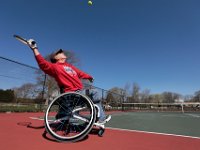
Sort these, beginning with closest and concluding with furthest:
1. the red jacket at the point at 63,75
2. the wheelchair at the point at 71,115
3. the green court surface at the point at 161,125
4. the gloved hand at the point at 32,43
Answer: the wheelchair at the point at 71,115, the gloved hand at the point at 32,43, the red jacket at the point at 63,75, the green court surface at the point at 161,125

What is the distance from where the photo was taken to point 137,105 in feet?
88.3

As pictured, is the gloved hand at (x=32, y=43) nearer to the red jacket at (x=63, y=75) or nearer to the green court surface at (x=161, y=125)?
the red jacket at (x=63, y=75)

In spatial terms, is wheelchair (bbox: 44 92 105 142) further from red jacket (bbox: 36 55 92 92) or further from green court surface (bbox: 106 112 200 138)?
green court surface (bbox: 106 112 200 138)

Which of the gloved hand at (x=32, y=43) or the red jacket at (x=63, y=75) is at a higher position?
the gloved hand at (x=32, y=43)

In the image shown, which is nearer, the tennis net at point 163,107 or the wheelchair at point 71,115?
the wheelchair at point 71,115

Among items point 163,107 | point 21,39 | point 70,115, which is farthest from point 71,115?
point 163,107

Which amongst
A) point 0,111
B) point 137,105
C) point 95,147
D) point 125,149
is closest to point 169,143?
point 125,149

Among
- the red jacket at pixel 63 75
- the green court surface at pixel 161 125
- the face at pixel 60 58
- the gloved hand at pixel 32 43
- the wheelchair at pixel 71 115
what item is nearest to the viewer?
the wheelchair at pixel 71 115

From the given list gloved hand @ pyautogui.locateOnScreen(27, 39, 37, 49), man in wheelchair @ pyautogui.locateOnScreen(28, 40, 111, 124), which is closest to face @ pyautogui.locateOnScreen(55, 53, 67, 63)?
man in wheelchair @ pyautogui.locateOnScreen(28, 40, 111, 124)

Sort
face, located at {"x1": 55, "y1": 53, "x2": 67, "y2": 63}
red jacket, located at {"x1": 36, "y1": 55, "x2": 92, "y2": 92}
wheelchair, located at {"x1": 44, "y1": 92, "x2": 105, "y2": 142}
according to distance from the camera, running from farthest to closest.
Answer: face, located at {"x1": 55, "y1": 53, "x2": 67, "y2": 63}, red jacket, located at {"x1": 36, "y1": 55, "x2": 92, "y2": 92}, wheelchair, located at {"x1": 44, "y1": 92, "x2": 105, "y2": 142}

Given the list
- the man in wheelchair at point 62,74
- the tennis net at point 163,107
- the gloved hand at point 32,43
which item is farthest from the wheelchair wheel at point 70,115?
the tennis net at point 163,107

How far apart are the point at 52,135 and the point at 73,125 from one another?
415 millimetres

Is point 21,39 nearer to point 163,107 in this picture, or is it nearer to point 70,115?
point 70,115

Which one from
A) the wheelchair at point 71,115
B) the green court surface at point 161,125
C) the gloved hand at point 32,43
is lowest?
the green court surface at point 161,125
